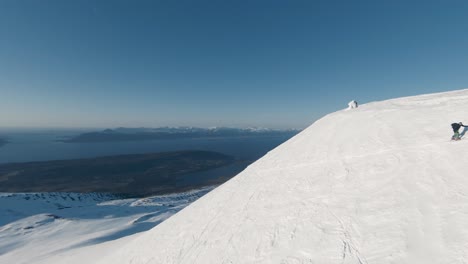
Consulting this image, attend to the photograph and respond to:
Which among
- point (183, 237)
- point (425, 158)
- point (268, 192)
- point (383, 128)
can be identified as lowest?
point (183, 237)

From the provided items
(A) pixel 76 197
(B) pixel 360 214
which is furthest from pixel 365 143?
(A) pixel 76 197

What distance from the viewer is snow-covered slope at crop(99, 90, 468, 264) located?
4.38 metres

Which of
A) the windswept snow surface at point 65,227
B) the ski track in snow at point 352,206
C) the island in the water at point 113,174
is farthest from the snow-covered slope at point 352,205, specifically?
the island in the water at point 113,174

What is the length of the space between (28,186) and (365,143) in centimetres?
12695

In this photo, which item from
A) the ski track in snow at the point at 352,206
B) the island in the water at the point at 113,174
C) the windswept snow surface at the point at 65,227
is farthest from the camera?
the island in the water at the point at 113,174

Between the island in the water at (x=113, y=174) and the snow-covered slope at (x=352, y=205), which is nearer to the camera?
the snow-covered slope at (x=352, y=205)

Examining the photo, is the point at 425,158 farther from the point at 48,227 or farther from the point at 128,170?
the point at 128,170

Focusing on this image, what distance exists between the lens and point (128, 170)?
12662cm

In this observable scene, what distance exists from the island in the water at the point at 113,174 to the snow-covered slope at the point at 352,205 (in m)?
79.5

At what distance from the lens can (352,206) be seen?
5.58m

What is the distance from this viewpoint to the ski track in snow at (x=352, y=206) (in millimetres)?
4371

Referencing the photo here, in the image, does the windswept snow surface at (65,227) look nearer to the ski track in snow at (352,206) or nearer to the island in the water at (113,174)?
the ski track in snow at (352,206)

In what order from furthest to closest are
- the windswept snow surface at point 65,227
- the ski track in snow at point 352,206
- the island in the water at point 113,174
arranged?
the island in the water at point 113,174
the windswept snow surface at point 65,227
the ski track in snow at point 352,206

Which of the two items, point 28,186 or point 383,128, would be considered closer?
point 383,128
